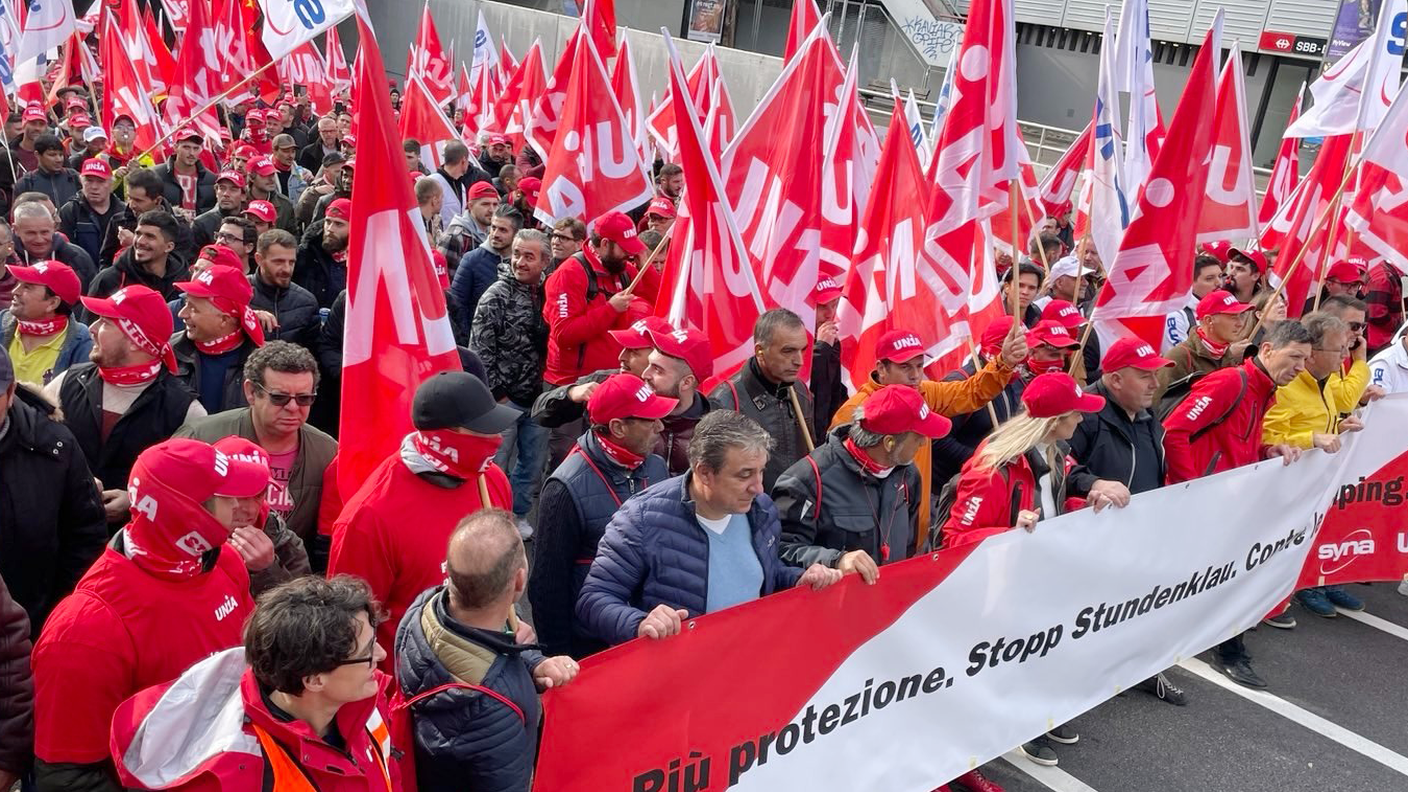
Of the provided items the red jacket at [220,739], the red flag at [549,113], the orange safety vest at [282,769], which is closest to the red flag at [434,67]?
the red flag at [549,113]

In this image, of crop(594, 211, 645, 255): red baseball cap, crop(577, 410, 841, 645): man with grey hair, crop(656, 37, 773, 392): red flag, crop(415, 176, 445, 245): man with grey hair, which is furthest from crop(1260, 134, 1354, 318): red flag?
crop(415, 176, 445, 245): man with grey hair

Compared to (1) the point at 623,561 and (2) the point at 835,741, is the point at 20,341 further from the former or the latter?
(2) the point at 835,741

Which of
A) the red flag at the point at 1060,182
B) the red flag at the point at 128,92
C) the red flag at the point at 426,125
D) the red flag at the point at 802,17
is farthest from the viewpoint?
the red flag at the point at 426,125

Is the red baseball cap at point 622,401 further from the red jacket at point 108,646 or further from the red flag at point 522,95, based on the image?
the red flag at point 522,95

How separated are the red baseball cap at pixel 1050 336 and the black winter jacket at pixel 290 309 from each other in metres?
3.87

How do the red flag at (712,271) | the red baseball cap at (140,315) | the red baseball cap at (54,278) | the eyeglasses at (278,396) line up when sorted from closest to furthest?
the eyeglasses at (278,396) → the red baseball cap at (140,315) → the red baseball cap at (54,278) → the red flag at (712,271)

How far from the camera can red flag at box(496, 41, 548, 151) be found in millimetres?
12773

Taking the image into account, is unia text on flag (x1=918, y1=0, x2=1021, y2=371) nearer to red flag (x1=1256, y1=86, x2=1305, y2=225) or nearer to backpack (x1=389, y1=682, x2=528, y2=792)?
backpack (x1=389, y1=682, x2=528, y2=792)

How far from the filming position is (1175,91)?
25500mm

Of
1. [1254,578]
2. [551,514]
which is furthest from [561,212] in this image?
[1254,578]

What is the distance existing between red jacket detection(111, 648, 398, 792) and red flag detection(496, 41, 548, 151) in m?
10.1

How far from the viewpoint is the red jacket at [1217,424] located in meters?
5.21

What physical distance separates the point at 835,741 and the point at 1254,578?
301 centimetres

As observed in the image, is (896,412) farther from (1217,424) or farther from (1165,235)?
(1165,235)
